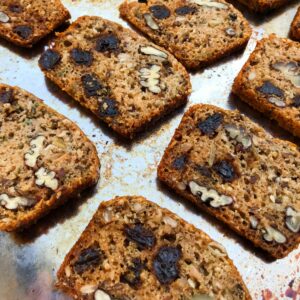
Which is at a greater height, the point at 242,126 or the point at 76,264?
the point at 242,126

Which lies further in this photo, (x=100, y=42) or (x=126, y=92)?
(x=100, y=42)

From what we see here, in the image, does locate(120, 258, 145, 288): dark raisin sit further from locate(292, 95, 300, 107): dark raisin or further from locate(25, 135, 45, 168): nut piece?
locate(292, 95, 300, 107): dark raisin

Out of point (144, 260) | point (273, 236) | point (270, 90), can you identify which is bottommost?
point (144, 260)

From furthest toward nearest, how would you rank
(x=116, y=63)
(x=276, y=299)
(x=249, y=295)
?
(x=116, y=63) → (x=276, y=299) → (x=249, y=295)

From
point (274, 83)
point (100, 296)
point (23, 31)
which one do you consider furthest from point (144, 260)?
point (23, 31)

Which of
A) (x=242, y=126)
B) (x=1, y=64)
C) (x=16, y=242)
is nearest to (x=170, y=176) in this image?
(x=242, y=126)

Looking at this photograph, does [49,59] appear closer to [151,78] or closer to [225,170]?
[151,78]

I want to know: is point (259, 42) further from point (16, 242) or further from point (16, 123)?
point (16, 242)
